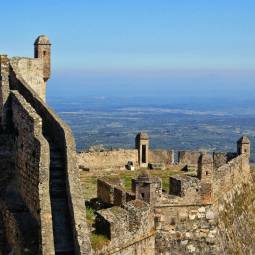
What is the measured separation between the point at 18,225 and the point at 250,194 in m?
17.5

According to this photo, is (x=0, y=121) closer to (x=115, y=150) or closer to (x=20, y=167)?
(x=20, y=167)

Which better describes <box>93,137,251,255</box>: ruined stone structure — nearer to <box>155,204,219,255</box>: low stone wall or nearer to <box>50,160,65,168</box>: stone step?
<box>155,204,219,255</box>: low stone wall

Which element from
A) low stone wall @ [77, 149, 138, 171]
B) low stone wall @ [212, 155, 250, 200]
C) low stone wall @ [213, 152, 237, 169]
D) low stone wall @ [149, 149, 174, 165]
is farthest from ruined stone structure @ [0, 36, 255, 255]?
low stone wall @ [149, 149, 174, 165]

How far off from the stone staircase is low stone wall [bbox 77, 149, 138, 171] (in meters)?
16.9

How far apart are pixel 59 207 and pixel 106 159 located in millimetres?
19700

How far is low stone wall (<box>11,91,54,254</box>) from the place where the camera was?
16531 millimetres

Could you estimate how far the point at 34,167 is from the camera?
17.4 metres

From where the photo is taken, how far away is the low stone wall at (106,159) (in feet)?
119

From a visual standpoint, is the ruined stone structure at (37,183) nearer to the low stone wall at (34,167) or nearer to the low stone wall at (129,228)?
the low stone wall at (34,167)

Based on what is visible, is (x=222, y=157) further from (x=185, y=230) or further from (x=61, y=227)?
(x=61, y=227)

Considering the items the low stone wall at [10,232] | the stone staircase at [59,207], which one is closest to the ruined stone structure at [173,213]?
the stone staircase at [59,207]

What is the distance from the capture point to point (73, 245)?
16516 mm

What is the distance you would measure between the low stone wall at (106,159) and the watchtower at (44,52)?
9324 millimetres

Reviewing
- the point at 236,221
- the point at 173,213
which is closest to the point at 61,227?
the point at 173,213
